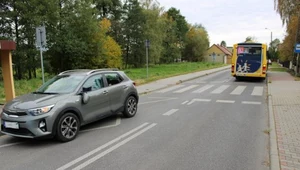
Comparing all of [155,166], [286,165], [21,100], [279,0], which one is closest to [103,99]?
[21,100]

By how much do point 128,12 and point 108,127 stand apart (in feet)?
134

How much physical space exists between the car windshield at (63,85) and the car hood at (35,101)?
0.32 meters

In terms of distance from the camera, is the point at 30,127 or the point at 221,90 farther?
the point at 221,90

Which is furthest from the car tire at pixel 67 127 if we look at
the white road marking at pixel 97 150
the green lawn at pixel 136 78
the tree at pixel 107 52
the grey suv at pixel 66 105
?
the tree at pixel 107 52

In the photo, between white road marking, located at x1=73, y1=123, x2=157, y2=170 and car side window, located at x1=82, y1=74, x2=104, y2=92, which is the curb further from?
car side window, located at x1=82, y1=74, x2=104, y2=92

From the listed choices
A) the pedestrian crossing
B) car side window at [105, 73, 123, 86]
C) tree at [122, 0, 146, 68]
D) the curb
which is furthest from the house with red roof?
the curb

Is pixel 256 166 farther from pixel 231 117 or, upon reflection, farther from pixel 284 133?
pixel 231 117

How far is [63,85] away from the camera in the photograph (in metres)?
6.10

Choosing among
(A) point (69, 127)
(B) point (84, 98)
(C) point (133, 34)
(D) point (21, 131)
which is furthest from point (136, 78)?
(C) point (133, 34)

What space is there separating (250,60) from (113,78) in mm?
14717

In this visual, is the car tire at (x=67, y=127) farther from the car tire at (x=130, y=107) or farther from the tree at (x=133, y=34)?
the tree at (x=133, y=34)

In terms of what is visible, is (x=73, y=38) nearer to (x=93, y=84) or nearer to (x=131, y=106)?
(x=131, y=106)

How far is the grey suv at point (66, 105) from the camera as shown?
4.99m

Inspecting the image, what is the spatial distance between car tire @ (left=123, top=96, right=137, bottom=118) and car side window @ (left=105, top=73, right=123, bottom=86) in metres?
0.66
